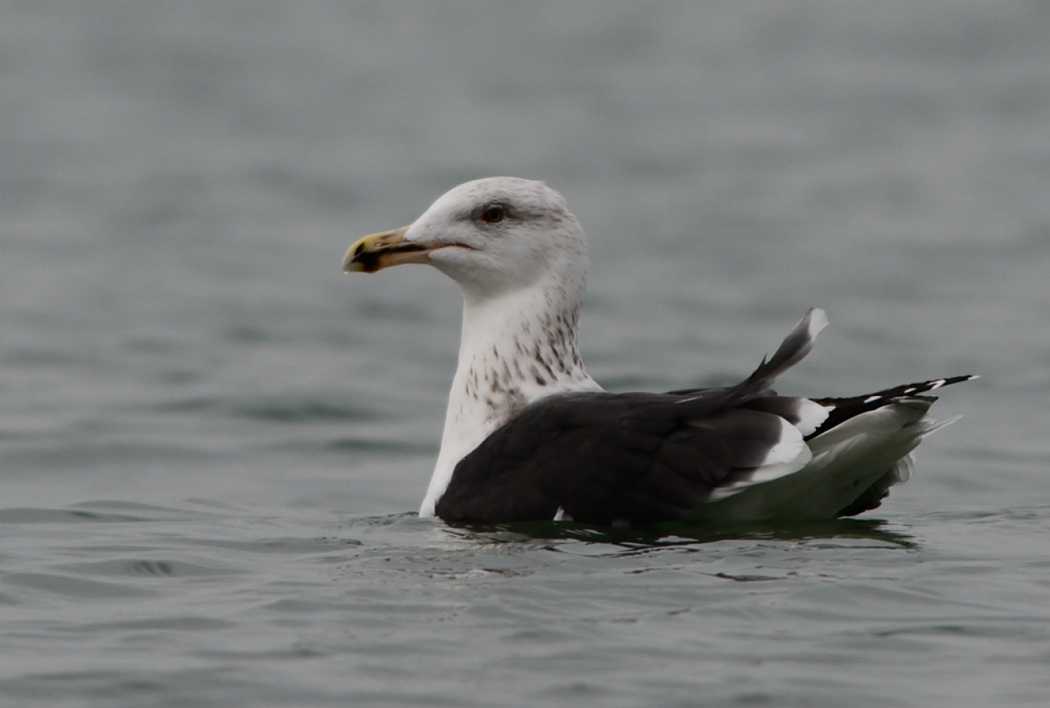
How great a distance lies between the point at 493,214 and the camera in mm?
9055

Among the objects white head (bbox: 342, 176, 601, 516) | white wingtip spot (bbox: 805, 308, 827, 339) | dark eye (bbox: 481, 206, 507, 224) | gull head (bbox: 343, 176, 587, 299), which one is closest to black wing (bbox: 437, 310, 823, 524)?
white wingtip spot (bbox: 805, 308, 827, 339)

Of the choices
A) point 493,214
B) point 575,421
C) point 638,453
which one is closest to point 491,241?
point 493,214

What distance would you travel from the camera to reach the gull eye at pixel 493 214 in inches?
356

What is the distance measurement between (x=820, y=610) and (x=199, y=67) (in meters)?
25.7

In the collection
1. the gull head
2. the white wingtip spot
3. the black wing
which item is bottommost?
the black wing

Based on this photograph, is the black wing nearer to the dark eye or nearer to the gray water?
the gray water

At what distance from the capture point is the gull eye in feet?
29.6

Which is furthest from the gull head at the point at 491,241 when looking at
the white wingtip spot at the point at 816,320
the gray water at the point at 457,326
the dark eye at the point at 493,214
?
the white wingtip spot at the point at 816,320

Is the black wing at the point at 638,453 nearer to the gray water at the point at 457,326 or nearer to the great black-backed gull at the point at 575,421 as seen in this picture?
the great black-backed gull at the point at 575,421

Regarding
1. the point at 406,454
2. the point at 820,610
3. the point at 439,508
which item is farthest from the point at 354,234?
the point at 820,610

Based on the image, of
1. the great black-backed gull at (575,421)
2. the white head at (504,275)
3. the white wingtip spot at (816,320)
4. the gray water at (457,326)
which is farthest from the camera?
the white head at (504,275)

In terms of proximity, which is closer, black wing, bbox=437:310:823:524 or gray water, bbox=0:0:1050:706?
gray water, bbox=0:0:1050:706

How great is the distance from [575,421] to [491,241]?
138cm

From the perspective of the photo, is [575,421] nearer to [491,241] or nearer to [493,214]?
[491,241]
